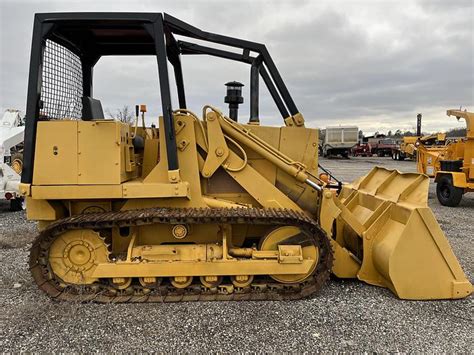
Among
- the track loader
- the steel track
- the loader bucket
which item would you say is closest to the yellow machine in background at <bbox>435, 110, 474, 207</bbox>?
the loader bucket

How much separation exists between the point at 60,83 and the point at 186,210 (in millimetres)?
2191

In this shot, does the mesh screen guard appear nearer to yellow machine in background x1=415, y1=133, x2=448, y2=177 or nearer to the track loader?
the track loader

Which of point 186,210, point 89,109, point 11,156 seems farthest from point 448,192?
point 11,156

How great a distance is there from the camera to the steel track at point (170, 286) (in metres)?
3.97

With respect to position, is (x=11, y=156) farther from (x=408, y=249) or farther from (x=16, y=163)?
(x=408, y=249)

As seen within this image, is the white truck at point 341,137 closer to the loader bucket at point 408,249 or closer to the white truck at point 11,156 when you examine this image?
the white truck at point 11,156

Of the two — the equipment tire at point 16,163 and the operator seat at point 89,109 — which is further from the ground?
the operator seat at point 89,109

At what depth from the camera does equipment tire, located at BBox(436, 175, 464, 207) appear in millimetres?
11102

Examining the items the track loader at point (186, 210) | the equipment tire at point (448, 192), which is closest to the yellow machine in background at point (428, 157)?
the equipment tire at point (448, 192)

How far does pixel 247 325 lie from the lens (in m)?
3.56

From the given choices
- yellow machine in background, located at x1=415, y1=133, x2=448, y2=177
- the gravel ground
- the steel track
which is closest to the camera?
the gravel ground

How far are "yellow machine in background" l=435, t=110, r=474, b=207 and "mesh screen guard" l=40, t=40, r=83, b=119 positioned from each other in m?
9.99

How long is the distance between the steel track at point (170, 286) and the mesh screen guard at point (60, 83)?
1356 mm

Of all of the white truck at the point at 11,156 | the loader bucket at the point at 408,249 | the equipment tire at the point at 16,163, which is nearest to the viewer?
the loader bucket at the point at 408,249
